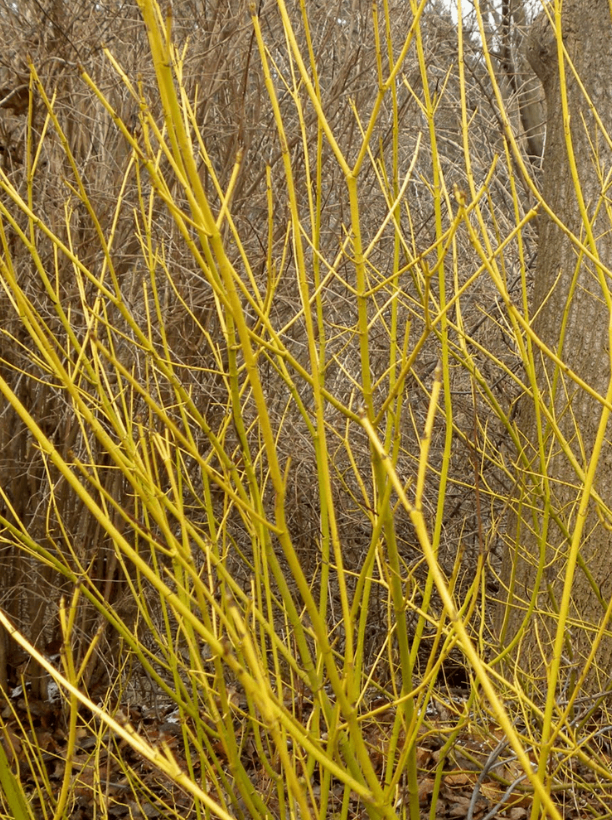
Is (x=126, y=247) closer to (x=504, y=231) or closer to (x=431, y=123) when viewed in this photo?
(x=431, y=123)

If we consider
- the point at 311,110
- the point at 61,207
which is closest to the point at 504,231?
the point at 311,110

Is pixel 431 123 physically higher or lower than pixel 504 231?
higher

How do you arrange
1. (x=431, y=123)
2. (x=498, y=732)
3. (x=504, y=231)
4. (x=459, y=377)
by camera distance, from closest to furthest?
(x=431, y=123), (x=498, y=732), (x=459, y=377), (x=504, y=231)

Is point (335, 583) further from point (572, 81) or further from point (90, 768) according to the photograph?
point (572, 81)

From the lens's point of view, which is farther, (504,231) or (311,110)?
(504,231)

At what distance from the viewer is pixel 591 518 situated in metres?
4.23

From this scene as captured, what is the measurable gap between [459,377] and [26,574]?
10.0 feet

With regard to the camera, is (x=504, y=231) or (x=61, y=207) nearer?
(x=61, y=207)

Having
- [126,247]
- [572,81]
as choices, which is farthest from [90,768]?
[572,81]

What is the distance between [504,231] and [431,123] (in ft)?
16.7

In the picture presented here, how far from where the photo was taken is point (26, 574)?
14.1 ft

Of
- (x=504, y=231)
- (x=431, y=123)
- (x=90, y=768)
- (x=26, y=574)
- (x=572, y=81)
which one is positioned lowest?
(x=90, y=768)

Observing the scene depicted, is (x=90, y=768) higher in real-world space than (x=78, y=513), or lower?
lower

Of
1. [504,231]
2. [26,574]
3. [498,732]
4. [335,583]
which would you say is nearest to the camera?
[498,732]
